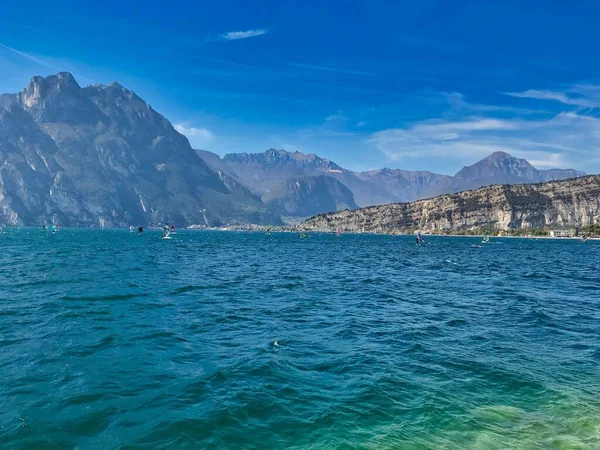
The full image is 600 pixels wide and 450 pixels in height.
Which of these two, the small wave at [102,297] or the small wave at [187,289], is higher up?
the small wave at [102,297]

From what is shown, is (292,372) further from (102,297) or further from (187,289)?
(187,289)

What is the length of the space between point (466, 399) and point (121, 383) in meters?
15.3

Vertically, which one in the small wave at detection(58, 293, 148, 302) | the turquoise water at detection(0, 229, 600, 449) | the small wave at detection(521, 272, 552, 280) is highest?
the small wave at detection(58, 293, 148, 302)

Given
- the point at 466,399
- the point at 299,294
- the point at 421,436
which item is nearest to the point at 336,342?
the point at 466,399

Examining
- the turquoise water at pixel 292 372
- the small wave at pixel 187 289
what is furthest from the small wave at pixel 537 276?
the small wave at pixel 187 289

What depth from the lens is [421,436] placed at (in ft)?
47.9

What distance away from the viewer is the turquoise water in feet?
48.0

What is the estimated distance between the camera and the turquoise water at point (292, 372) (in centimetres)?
1462

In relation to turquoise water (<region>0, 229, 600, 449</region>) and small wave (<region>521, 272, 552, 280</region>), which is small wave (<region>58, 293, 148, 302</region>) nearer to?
turquoise water (<region>0, 229, 600, 449</region>)

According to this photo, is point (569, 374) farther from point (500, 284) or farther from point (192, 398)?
point (500, 284)

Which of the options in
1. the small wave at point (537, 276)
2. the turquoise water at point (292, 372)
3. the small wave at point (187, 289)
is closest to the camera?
the turquoise water at point (292, 372)

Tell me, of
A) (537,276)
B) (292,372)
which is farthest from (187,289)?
(537,276)

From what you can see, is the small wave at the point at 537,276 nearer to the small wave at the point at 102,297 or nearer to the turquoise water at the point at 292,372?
the turquoise water at the point at 292,372

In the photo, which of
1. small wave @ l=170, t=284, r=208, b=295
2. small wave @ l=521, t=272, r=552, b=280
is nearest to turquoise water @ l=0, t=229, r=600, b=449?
small wave @ l=170, t=284, r=208, b=295
